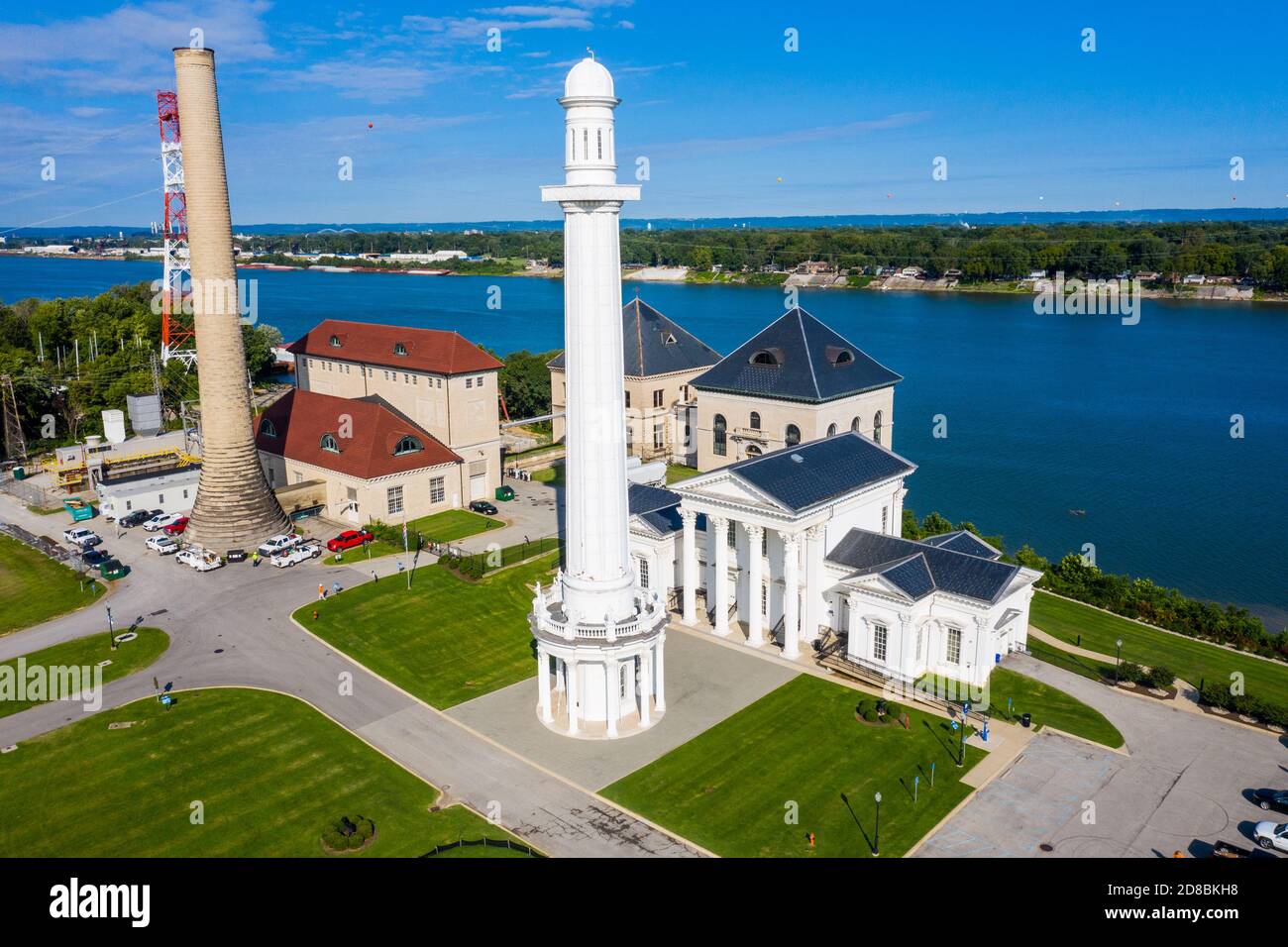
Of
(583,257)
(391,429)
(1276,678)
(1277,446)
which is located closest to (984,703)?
(1276,678)

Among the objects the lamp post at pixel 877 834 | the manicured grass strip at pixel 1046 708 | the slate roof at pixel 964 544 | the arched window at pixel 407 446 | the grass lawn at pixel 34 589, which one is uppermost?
the arched window at pixel 407 446

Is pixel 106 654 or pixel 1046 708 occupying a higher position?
pixel 106 654

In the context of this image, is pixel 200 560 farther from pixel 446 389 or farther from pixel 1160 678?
pixel 1160 678

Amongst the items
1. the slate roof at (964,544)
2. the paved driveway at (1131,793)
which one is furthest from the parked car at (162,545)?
the paved driveway at (1131,793)

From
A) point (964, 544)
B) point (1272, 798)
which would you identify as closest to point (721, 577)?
point (964, 544)

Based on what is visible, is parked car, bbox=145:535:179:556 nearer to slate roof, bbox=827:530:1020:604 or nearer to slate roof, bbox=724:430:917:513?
slate roof, bbox=724:430:917:513

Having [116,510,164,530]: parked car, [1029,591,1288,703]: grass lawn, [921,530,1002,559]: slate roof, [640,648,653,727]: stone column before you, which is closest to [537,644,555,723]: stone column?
[640,648,653,727]: stone column

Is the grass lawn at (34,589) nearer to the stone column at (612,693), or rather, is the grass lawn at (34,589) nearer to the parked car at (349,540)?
the parked car at (349,540)
